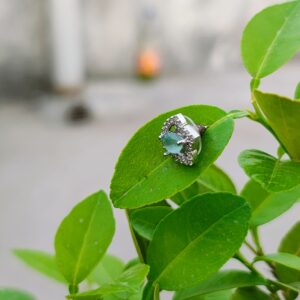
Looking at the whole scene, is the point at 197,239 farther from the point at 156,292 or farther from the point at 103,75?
the point at 103,75

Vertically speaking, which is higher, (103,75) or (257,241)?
(103,75)

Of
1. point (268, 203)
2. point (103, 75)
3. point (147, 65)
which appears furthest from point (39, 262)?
point (103, 75)

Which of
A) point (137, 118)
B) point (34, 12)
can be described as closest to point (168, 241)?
point (137, 118)

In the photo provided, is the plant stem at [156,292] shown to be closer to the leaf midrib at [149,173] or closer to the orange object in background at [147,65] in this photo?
the leaf midrib at [149,173]

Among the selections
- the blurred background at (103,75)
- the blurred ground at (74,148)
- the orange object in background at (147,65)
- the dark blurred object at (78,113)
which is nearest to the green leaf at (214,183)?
the blurred ground at (74,148)

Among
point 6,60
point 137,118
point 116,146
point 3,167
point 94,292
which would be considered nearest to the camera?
point 94,292

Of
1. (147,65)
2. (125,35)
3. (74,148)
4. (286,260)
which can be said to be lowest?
(286,260)

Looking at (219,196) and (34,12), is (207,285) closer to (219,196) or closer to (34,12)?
(219,196)
